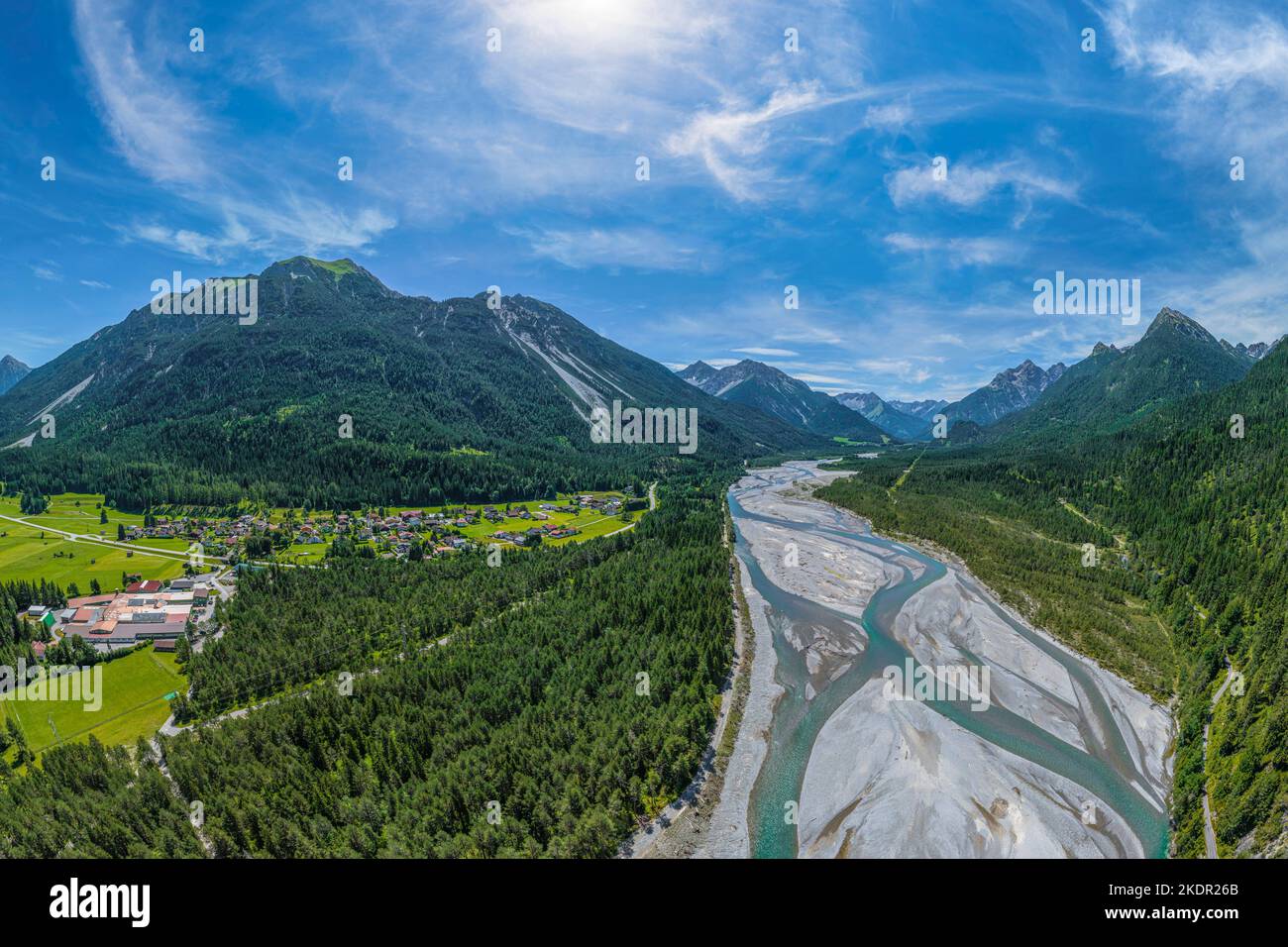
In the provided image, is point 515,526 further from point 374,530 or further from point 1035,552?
point 1035,552

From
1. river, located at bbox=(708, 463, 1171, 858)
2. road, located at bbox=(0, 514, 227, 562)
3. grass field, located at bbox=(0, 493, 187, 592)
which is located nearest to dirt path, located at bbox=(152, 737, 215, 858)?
river, located at bbox=(708, 463, 1171, 858)

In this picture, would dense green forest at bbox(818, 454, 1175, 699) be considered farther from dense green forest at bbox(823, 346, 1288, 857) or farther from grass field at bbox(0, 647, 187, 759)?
grass field at bbox(0, 647, 187, 759)

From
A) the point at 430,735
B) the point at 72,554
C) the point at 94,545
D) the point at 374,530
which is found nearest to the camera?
the point at 430,735

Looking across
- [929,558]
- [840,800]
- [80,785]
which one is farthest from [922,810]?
[929,558]

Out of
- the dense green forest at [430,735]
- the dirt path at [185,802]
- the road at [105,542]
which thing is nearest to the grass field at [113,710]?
the dense green forest at [430,735]

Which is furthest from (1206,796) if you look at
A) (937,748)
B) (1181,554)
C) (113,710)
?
(113,710)
